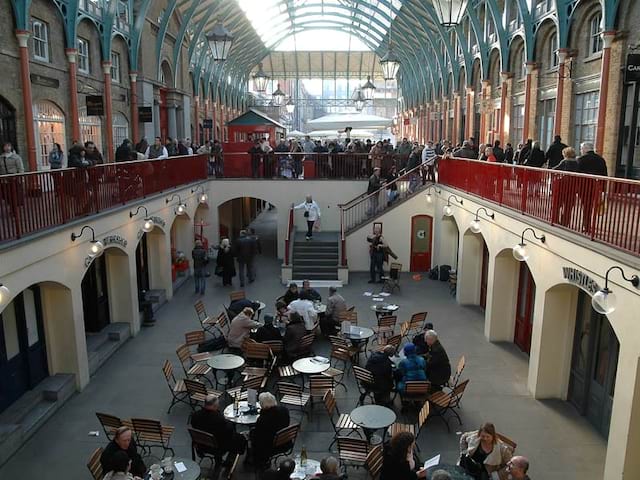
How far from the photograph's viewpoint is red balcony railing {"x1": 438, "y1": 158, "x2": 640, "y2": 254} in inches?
307

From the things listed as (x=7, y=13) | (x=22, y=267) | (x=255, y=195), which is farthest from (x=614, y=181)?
(x=255, y=195)

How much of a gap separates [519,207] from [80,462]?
383 inches

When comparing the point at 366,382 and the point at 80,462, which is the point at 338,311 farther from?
the point at 80,462

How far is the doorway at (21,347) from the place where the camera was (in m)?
10.6

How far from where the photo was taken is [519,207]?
1202 centimetres

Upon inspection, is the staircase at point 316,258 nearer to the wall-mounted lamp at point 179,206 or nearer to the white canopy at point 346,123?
the wall-mounted lamp at point 179,206

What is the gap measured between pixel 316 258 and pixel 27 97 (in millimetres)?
10937

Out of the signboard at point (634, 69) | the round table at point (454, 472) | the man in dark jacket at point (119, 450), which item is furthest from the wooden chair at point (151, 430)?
the signboard at point (634, 69)

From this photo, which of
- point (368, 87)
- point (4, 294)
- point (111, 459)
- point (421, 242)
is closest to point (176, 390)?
point (111, 459)

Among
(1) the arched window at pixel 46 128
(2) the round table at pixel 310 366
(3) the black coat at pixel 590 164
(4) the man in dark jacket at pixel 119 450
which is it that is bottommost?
(2) the round table at pixel 310 366

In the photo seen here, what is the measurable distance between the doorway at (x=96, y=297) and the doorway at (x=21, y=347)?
223 centimetres

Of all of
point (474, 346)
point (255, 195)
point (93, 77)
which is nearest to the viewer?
point (474, 346)

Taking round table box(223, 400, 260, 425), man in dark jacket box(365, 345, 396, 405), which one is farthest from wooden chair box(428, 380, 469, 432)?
round table box(223, 400, 260, 425)

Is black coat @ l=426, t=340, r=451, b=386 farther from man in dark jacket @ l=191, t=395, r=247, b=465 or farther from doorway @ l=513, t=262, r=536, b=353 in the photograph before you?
man in dark jacket @ l=191, t=395, r=247, b=465
